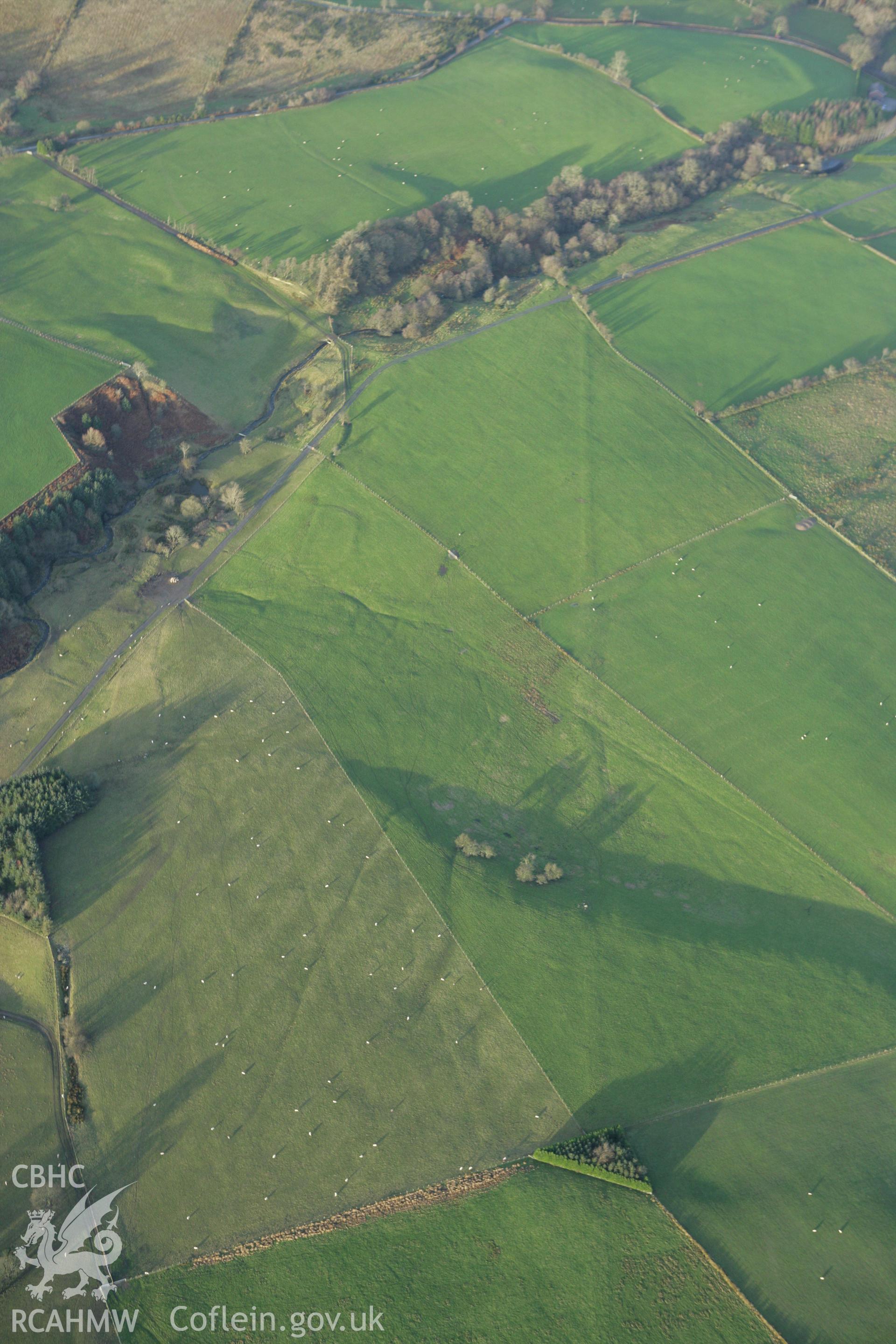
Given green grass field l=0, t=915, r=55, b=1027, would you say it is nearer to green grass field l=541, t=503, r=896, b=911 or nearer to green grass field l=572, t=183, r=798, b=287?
green grass field l=541, t=503, r=896, b=911

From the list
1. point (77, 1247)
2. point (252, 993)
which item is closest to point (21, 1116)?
point (77, 1247)

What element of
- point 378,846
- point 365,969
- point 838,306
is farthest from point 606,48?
point 365,969

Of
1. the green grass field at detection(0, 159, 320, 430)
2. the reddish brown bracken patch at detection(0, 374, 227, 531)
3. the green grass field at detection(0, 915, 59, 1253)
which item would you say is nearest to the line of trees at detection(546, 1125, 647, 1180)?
the green grass field at detection(0, 915, 59, 1253)

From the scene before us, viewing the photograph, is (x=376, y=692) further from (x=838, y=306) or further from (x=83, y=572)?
(x=838, y=306)

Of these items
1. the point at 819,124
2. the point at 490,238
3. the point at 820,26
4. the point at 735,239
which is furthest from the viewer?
the point at 820,26

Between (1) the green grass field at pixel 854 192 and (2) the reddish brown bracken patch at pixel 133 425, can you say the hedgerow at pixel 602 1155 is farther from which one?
(1) the green grass field at pixel 854 192

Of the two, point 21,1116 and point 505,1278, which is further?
point 21,1116

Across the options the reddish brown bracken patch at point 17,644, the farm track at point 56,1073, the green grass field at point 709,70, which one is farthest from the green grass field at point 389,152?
the farm track at point 56,1073

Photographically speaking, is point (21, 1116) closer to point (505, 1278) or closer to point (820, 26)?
point (505, 1278)
